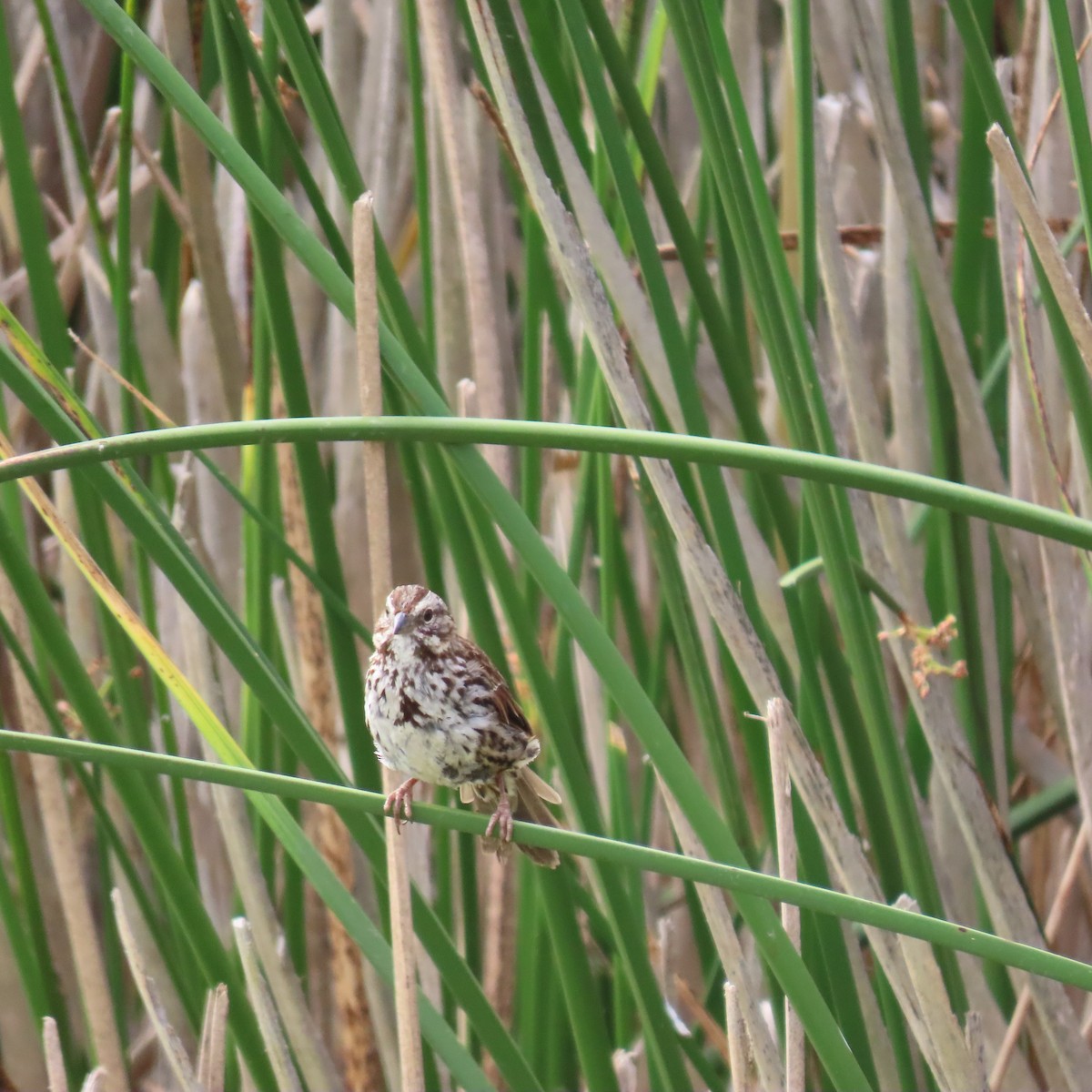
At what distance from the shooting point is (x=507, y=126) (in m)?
1.36

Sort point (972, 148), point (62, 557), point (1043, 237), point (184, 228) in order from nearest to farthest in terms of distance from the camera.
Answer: point (1043, 237) < point (972, 148) < point (184, 228) < point (62, 557)

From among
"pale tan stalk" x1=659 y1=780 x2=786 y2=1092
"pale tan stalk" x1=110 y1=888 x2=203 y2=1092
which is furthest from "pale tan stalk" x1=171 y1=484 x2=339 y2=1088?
"pale tan stalk" x1=659 y1=780 x2=786 y2=1092

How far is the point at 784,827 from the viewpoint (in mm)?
1286

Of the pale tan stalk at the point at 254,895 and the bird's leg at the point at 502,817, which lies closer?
the bird's leg at the point at 502,817

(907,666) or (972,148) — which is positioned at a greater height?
(972,148)

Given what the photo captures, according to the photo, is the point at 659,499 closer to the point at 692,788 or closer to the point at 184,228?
the point at 692,788

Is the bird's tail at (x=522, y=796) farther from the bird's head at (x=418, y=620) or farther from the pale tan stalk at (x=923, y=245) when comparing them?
the pale tan stalk at (x=923, y=245)

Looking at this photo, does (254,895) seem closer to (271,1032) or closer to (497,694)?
(271,1032)

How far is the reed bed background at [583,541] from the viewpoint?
1.25 metres

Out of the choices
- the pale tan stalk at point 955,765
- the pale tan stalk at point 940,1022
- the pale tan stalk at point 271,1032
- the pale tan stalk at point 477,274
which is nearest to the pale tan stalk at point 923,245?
the pale tan stalk at point 955,765

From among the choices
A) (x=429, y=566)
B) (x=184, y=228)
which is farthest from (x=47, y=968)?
(x=184, y=228)

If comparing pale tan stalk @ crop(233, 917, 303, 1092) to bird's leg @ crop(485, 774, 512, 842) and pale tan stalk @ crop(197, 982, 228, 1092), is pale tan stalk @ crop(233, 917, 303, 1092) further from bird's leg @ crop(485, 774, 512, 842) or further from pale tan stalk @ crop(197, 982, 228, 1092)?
bird's leg @ crop(485, 774, 512, 842)

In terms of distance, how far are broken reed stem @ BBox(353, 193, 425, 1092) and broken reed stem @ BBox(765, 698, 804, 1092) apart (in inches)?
13.6

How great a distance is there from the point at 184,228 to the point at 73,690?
94 cm
